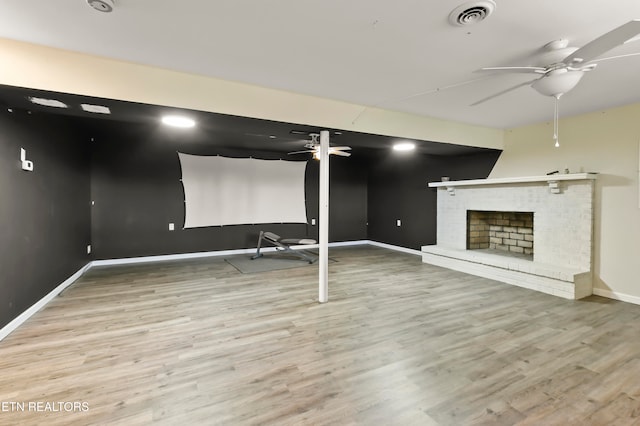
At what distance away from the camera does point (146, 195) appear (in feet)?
17.6

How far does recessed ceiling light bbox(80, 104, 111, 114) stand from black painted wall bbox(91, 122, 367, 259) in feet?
5.06

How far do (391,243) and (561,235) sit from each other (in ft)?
11.2

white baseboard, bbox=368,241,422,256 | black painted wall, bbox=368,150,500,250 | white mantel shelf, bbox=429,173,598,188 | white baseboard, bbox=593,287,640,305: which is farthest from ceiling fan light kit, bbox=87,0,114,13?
white baseboard, bbox=368,241,422,256

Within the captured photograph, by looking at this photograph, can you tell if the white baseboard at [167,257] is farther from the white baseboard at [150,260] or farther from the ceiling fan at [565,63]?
the ceiling fan at [565,63]

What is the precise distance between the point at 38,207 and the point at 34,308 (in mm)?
1032

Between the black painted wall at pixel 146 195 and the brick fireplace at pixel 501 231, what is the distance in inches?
164

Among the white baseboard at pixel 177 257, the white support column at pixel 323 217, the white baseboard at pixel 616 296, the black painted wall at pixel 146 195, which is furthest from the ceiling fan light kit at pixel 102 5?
the white baseboard at pixel 616 296

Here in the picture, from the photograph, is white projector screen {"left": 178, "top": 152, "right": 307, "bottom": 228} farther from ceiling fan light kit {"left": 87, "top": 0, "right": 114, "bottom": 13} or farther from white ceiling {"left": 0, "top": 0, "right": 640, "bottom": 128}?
ceiling fan light kit {"left": 87, "top": 0, "right": 114, "bottom": 13}

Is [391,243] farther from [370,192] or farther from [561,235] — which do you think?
[561,235]

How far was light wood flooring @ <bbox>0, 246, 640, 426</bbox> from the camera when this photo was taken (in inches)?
65.5

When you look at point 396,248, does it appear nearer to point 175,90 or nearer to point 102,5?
point 175,90

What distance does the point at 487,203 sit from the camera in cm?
486

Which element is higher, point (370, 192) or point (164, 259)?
point (370, 192)

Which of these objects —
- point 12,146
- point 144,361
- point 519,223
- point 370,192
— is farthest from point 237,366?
point 370,192
